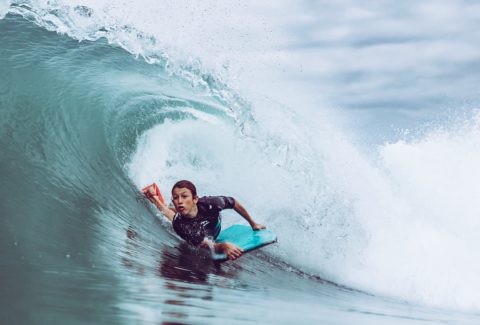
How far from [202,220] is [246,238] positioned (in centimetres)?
48

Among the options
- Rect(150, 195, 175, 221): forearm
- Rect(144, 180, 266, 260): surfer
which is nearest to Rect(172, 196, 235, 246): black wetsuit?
Rect(144, 180, 266, 260): surfer

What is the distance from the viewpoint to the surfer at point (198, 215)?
511 cm

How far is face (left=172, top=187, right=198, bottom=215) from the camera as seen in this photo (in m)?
5.09

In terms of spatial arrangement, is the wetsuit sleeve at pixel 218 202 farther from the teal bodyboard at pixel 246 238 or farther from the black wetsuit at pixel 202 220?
the teal bodyboard at pixel 246 238

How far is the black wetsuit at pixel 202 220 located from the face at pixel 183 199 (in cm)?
19

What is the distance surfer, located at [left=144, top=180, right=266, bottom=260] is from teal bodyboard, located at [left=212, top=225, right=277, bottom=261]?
6 cm

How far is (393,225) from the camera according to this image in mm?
8133

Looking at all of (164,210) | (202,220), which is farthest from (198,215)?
(164,210)

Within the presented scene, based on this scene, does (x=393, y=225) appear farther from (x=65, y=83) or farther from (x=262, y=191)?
(x=65, y=83)

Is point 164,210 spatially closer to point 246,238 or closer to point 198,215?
point 198,215

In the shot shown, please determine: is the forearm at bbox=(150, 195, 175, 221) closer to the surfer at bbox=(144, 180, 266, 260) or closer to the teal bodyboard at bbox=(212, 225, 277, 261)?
the surfer at bbox=(144, 180, 266, 260)

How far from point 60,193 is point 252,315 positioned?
9.96 feet

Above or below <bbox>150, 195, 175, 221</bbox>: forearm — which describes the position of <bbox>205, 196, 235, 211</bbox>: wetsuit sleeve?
above

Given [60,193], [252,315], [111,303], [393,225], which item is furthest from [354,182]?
[111,303]
